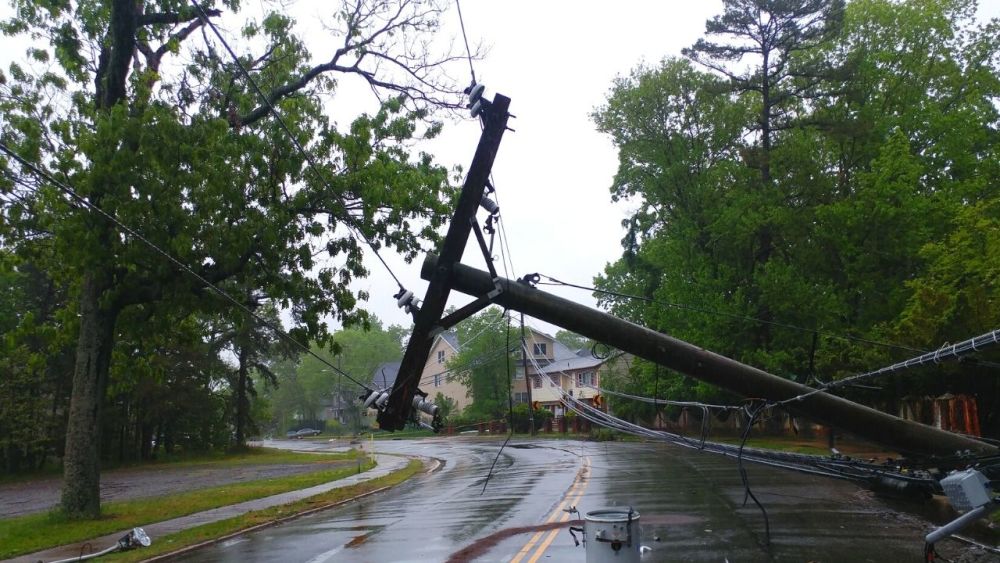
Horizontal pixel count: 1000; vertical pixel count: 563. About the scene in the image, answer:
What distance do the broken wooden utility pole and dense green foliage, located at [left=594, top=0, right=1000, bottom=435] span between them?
19.4 m

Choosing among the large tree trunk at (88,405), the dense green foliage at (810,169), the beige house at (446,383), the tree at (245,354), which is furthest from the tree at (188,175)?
the beige house at (446,383)

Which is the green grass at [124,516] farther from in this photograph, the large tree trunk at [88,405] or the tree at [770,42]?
the tree at [770,42]

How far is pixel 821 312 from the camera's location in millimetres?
31469

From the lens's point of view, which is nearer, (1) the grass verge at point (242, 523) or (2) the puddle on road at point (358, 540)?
(2) the puddle on road at point (358, 540)

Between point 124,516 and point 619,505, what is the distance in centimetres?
1075

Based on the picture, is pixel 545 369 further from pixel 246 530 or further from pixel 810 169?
pixel 246 530

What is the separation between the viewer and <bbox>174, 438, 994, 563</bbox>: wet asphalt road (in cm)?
995

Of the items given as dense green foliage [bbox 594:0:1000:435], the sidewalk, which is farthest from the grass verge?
dense green foliage [bbox 594:0:1000:435]

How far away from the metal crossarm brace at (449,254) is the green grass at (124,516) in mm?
8252

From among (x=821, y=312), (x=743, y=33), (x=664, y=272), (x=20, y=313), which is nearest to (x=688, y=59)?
(x=743, y=33)

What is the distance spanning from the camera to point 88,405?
16.2 metres

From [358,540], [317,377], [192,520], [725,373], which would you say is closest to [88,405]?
[192,520]

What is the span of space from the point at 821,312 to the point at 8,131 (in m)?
28.5

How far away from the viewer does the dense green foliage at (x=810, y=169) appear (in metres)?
30.7
